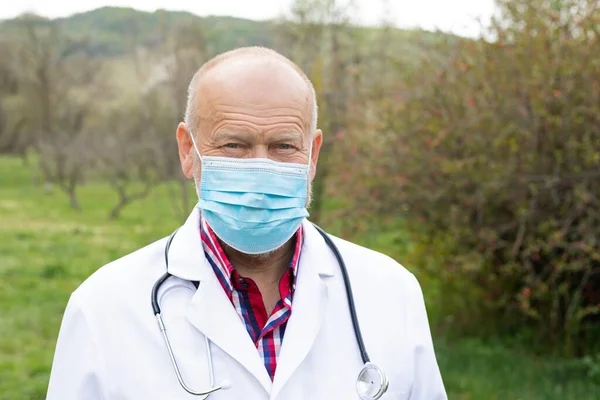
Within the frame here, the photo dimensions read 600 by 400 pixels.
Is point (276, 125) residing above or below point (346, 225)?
above

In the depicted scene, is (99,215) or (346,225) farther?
(99,215)

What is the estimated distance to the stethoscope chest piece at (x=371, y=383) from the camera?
2.28 metres

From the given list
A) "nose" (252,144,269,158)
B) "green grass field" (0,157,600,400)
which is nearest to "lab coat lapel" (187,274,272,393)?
"nose" (252,144,269,158)

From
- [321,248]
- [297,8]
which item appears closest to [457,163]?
[321,248]

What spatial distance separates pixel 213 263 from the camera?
8.20 feet

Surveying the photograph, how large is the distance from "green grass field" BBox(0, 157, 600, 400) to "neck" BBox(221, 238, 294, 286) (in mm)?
4182

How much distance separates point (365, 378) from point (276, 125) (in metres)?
0.82

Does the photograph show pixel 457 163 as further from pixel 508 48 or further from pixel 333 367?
pixel 333 367

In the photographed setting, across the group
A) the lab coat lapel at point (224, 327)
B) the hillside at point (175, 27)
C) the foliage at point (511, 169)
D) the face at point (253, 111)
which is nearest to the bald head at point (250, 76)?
the face at point (253, 111)

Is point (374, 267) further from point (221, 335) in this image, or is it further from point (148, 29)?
point (148, 29)

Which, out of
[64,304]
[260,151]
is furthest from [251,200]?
[64,304]

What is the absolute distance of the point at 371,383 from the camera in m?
2.33

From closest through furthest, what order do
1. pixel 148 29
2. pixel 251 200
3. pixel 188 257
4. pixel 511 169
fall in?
1. pixel 188 257
2. pixel 251 200
3. pixel 511 169
4. pixel 148 29

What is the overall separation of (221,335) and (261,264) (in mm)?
335
